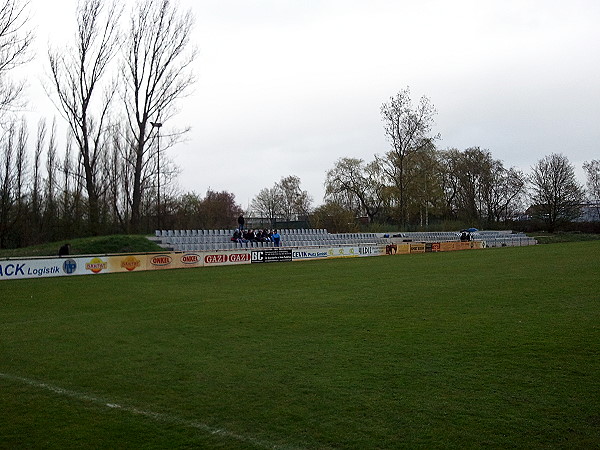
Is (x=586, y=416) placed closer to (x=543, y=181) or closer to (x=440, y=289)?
(x=440, y=289)

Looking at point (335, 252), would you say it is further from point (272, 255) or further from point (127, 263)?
point (127, 263)

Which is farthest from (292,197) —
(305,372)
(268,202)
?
(305,372)

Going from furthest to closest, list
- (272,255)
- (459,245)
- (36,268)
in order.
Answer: (459,245) < (272,255) < (36,268)

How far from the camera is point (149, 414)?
5547 mm

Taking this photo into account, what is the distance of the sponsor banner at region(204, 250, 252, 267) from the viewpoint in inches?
1165

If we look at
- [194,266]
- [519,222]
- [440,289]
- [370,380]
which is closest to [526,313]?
[440,289]

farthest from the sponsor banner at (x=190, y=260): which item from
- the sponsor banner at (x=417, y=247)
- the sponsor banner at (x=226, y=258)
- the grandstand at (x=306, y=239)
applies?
the sponsor banner at (x=417, y=247)

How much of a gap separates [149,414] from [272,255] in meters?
27.4

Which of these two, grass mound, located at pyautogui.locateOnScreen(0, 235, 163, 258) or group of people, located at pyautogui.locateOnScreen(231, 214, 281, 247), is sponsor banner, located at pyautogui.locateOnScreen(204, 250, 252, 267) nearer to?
group of people, located at pyautogui.locateOnScreen(231, 214, 281, 247)

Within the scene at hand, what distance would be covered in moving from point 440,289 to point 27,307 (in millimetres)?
11719

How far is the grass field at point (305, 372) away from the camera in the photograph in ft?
16.4

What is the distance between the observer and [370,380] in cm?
668

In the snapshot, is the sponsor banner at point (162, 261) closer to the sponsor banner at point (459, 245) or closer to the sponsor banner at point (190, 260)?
the sponsor banner at point (190, 260)

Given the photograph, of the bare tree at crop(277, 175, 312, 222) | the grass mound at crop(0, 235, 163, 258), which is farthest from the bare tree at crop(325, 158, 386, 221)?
the grass mound at crop(0, 235, 163, 258)
